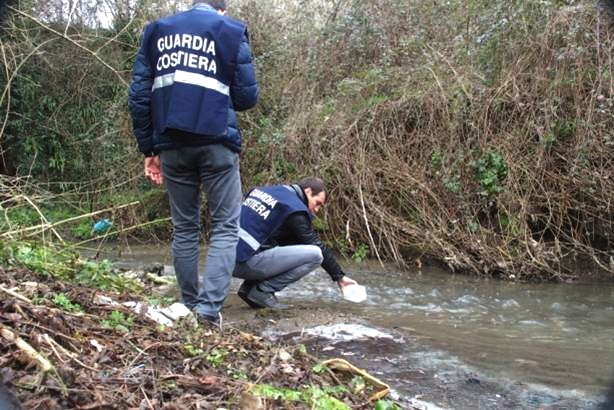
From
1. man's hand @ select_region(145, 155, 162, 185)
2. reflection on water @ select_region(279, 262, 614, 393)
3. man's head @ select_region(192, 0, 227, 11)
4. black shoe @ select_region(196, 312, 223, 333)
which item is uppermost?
man's head @ select_region(192, 0, 227, 11)

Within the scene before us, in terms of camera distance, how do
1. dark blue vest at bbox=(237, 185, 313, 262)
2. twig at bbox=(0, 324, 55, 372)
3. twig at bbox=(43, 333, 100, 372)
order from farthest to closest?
1. dark blue vest at bbox=(237, 185, 313, 262)
2. twig at bbox=(43, 333, 100, 372)
3. twig at bbox=(0, 324, 55, 372)

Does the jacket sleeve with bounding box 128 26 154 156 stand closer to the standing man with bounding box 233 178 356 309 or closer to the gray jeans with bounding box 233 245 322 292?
the standing man with bounding box 233 178 356 309

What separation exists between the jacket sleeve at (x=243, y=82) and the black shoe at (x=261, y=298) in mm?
1800

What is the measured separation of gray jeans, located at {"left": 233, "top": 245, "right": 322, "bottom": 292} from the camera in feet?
18.8

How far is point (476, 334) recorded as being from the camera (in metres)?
5.62

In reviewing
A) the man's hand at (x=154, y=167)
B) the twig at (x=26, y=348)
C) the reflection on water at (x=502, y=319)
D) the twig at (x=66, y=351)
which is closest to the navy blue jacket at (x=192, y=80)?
the man's hand at (x=154, y=167)

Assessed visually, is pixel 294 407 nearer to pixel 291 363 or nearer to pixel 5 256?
pixel 291 363

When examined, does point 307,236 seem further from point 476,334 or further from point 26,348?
point 26,348

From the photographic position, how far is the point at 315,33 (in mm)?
11117

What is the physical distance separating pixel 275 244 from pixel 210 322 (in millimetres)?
1475

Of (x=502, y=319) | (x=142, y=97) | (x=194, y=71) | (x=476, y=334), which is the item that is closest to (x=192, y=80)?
(x=194, y=71)

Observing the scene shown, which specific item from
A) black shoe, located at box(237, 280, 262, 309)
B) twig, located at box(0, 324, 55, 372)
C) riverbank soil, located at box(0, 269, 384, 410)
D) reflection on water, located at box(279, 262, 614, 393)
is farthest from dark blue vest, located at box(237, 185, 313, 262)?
twig, located at box(0, 324, 55, 372)

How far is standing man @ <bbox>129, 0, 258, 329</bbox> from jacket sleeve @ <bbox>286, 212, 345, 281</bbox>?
1051 mm

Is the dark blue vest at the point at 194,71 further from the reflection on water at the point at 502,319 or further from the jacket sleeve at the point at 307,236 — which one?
the reflection on water at the point at 502,319
